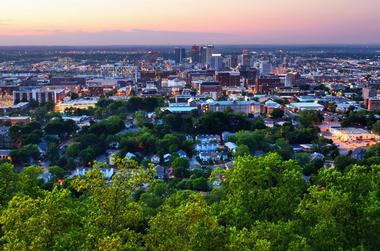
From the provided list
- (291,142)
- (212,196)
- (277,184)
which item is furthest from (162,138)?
(277,184)

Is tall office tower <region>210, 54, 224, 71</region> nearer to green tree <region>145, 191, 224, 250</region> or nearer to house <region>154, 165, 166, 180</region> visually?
house <region>154, 165, 166, 180</region>

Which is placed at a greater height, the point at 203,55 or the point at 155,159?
the point at 203,55

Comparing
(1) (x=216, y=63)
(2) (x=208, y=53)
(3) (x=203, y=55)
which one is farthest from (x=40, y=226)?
(3) (x=203, y=55)

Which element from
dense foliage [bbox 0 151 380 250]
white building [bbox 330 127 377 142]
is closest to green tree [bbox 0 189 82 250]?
dense foliage [bbox 0 151 380 250]

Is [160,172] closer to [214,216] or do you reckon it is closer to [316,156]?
[316,156]

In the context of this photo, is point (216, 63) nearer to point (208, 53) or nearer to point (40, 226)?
point (208, 53)

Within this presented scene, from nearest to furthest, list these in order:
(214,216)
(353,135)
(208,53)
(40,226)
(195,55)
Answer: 1. (40,226)
2. (214,216)
3. (353,135)
4. (208,53)
5. (195,55)

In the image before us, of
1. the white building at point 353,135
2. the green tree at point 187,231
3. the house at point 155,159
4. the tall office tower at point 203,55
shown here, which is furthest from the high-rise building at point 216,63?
the green tree at point 187,231

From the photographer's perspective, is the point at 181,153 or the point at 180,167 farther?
the point at 181,153

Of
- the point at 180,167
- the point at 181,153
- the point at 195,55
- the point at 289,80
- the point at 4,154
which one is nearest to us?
the point at 180,167

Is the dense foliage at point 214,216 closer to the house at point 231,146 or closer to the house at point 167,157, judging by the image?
the house at point 167,157

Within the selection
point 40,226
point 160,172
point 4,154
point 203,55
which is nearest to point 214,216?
point 40,226

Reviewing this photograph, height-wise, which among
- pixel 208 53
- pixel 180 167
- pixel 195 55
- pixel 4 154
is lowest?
pixel 4 154
